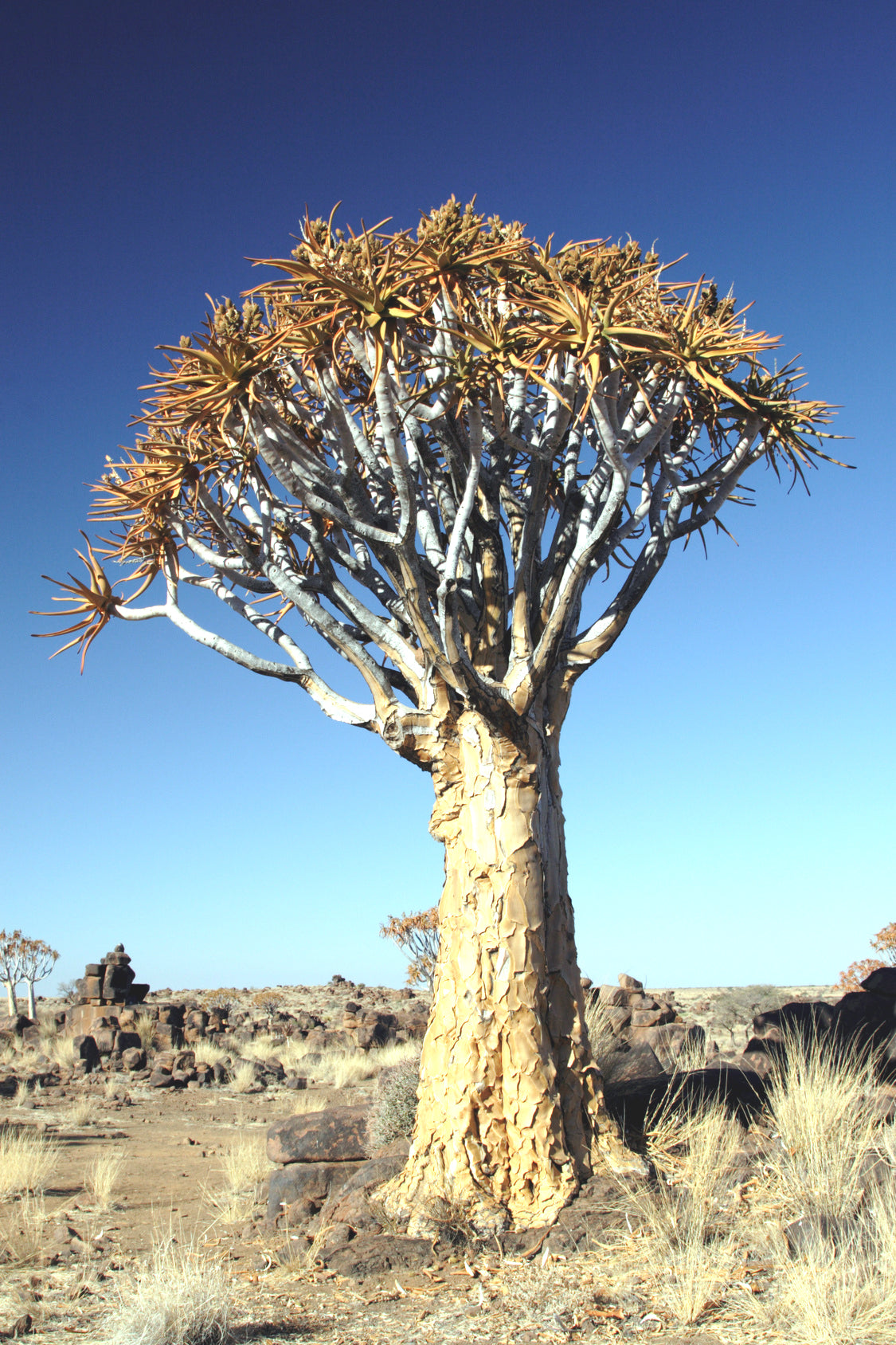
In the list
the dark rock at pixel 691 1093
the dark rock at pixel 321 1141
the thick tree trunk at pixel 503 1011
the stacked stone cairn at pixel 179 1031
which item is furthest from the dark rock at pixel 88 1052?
the thick tree trunk at pixel 503 1011

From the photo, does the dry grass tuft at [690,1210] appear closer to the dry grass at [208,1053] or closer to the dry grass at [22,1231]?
the dry grass at [22,1231]

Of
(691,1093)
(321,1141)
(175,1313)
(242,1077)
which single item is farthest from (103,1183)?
(242,1077)

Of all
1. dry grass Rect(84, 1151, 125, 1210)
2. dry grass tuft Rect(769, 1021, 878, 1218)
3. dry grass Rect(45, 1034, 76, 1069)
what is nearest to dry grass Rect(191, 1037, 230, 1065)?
dry grass Rect(45, 1034, 76, 1069)

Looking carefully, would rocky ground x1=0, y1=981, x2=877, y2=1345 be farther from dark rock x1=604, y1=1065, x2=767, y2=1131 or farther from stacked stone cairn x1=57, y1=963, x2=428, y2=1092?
stacked stone cairn x1=57, y1=963, x2=428, y2=1092

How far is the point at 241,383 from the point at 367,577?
1735 mm

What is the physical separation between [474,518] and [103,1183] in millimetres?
6201

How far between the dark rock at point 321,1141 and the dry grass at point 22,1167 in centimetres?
210

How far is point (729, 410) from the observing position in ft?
24.1

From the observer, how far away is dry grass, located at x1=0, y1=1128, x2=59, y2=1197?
8078mm

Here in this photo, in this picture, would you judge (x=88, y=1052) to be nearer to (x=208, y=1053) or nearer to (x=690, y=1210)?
(x=208, y=1053)

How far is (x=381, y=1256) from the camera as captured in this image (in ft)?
17.9

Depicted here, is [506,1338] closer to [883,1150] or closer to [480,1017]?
[480,1017]

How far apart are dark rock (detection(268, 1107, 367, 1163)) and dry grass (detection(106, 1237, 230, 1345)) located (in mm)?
2849

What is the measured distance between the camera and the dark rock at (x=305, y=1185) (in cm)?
681
